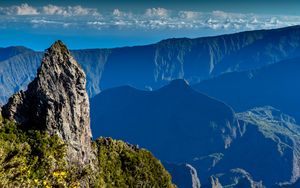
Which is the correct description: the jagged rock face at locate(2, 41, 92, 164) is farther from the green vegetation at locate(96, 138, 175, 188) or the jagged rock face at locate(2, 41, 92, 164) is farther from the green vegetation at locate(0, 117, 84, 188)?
the green vegetation at locate(96, 138, 175, 188)

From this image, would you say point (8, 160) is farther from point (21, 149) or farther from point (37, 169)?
point (21, 149)

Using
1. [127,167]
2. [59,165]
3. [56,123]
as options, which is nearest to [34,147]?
[56,123]

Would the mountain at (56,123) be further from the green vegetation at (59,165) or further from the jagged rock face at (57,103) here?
the green vegetation at (59,165)

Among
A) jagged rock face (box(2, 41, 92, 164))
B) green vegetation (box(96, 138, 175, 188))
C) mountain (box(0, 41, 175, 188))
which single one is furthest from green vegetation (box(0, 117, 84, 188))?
green vegetation (box(96, 138, 175, 188))

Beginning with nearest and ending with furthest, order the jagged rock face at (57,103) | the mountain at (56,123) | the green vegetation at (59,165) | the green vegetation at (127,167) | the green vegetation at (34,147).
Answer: the green vegetation at (59,165)
the green vegetation at (34,147)
the mountain at (56,123)
the jagged rock face at (57,103)
the green vegetation at (127,167)

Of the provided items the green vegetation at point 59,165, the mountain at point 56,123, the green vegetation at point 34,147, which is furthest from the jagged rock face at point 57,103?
the green vegetation at point 59,165

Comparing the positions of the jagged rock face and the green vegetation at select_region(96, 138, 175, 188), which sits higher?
the jagged rock face

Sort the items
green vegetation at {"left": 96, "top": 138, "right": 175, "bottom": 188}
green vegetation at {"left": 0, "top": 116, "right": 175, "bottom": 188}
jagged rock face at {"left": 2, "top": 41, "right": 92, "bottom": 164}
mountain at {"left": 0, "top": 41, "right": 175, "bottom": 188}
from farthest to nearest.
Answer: green vegetation at {"left": 96, "top": 138, "right": 175, "bottom": 188} → jagged rock face at {"left": 2, "top": 41, "right": 92, "bottom": 164} → mountain at {"left": 0, "top": 41, "right": 175, "bottom": 188} → green vegetation at {"left": 0, "top": 116, "right": 175, "bottom": 188}
